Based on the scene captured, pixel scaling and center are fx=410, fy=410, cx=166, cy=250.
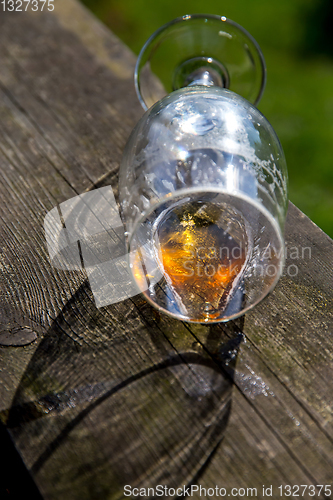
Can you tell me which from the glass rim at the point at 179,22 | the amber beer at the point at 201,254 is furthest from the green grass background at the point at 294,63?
the amber beer at the point at 201,254

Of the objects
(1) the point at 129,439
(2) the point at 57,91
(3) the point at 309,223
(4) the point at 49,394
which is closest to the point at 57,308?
(4) the point at 49,394

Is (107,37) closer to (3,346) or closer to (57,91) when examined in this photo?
(57,91)

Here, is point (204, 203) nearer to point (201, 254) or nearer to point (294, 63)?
point (201, 254)

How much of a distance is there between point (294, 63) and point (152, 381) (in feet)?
9.43

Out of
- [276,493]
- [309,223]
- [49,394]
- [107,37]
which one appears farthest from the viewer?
[107,37]

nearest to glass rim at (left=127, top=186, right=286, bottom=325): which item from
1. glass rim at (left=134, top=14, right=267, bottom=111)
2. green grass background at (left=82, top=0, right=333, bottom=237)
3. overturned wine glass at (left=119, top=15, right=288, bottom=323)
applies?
overturned wine glass at (left=119, top=15, right=288, bottom=323)

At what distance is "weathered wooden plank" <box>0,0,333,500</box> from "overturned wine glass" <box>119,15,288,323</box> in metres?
0.08

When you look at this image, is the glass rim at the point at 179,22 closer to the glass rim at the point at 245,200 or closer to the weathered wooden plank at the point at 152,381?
the weathered wooden plank at the point at 152,381

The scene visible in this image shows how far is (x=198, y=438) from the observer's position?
0.88 metres

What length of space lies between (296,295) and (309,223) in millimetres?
268

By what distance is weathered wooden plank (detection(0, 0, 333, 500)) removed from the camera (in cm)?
86

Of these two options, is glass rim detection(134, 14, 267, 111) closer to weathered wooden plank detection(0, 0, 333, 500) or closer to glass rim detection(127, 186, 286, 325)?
weathered wooden plank detection(0, 0, 333, 500)

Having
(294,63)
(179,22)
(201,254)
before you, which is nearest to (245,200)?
(201,254)

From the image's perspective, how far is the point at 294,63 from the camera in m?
3.05
